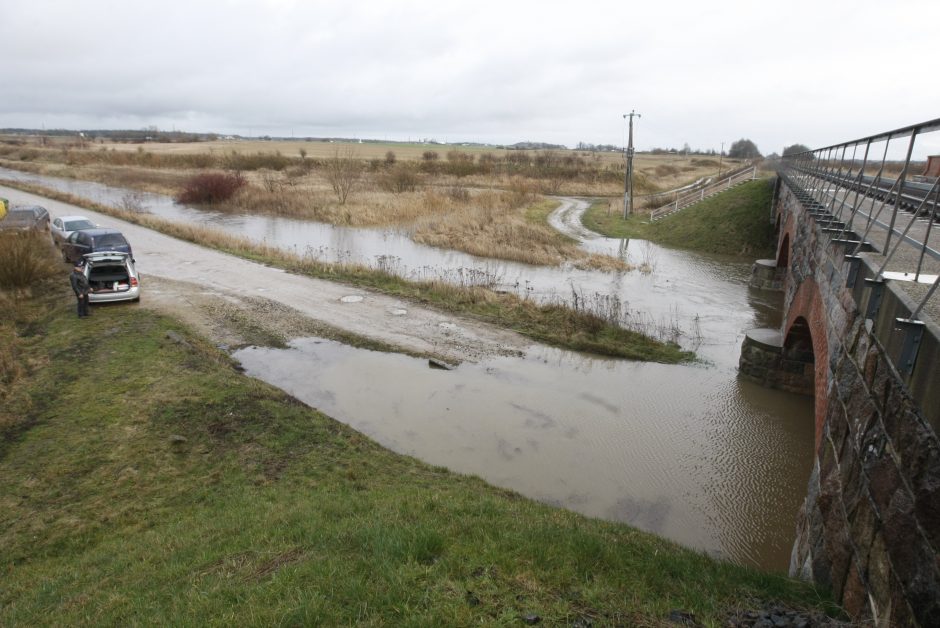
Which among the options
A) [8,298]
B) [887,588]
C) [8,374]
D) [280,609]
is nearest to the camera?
[887,588]

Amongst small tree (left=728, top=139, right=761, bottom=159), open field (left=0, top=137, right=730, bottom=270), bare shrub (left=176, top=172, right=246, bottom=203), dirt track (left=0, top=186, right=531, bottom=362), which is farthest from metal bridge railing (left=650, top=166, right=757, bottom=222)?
small tree (left=728, top=139, right=761, bottom=159)

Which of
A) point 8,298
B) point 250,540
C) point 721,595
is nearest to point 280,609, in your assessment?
point 250,540

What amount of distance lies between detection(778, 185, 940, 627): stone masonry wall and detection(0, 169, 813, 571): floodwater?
328cm

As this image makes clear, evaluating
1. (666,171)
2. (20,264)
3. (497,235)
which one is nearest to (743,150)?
(666,171)

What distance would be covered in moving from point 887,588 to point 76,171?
93.1m

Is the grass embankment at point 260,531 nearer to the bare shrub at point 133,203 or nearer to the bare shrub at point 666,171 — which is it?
the bare shrub at point 133,203

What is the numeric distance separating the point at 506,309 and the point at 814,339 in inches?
499

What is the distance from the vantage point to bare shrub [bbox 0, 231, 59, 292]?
20.1 meters

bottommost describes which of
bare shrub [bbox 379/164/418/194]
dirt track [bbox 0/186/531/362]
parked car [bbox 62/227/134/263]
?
dirt track [bbox 0/186/531/362]

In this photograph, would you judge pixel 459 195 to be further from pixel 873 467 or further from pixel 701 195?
pixel 873 467

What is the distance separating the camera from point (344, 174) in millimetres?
53344

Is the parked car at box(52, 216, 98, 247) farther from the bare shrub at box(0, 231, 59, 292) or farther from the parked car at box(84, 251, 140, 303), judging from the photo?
the parked car at box(84, 251, 140, 303)

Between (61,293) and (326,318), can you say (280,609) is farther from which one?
(61,293)

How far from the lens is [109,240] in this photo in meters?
23.3
